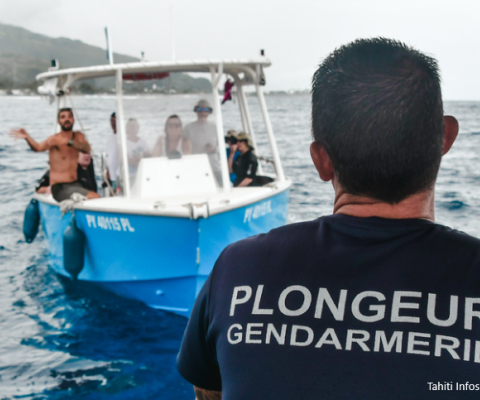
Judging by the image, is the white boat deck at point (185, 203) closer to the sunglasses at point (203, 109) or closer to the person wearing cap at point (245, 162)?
the person wearing cap at point (245, 162)

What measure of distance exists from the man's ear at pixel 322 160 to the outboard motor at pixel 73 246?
536 centimetres

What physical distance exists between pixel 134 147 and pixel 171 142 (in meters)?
0.45

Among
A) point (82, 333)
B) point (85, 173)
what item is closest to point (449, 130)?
point (82, 333)

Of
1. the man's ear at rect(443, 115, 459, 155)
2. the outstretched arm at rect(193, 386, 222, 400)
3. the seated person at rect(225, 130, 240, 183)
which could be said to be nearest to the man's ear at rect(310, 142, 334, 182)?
the man's ear at rect(443, 115, 459, 155)

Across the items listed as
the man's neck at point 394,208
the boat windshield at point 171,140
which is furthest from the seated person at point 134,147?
the man's neck at point 394,208

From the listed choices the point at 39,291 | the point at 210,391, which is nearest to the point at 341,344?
the point at 210,391

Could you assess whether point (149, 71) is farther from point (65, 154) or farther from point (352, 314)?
point (352, 314)

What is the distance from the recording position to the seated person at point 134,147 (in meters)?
6.54

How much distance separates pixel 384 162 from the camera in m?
1.07

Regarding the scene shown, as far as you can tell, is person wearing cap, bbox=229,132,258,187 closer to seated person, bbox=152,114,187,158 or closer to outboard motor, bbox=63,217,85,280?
seated person, bbox=152,114,187,158

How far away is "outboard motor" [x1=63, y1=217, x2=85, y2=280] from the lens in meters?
6.12

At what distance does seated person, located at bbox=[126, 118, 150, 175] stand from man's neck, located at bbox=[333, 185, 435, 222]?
5.62 metres

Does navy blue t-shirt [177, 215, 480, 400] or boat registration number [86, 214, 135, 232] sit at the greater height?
navy blue t-shirt [177, 215, 480, 400]

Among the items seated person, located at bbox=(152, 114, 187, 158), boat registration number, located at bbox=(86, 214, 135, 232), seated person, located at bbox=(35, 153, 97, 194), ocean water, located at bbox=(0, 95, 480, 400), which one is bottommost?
ocean water, located at bbox=(0, 95, 480, 400)
